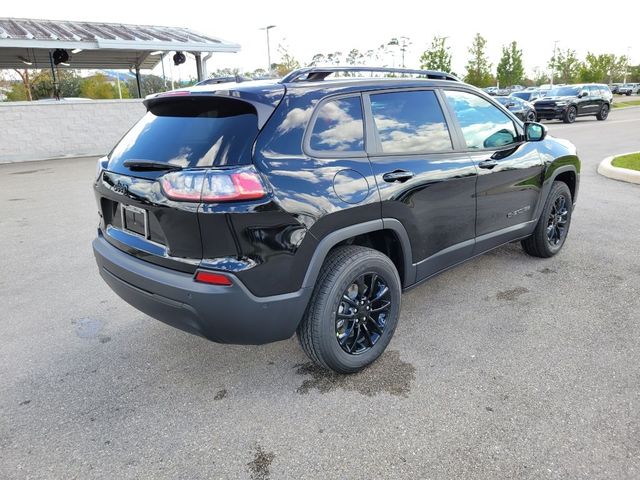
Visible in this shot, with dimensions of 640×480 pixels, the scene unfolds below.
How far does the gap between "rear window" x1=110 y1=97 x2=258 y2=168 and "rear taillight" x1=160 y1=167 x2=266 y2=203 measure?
0.07 metres

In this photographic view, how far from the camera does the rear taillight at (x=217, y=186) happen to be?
7.76 ft

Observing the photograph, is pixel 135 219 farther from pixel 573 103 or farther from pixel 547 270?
pixel 573 103

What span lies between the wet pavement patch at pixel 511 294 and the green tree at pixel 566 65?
67554 mm

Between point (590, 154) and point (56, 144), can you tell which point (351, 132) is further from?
point (56, 144)

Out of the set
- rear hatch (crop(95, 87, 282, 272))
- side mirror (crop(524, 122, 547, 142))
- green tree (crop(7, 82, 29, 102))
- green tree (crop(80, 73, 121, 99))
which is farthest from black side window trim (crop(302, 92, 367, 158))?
green tree (crop(80, 73, 121, 99))

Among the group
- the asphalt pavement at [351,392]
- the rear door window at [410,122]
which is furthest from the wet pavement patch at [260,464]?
the rear door window at [410,122]

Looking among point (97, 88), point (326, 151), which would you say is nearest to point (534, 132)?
point (326, 151)

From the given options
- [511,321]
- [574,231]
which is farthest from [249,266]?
[574,231]

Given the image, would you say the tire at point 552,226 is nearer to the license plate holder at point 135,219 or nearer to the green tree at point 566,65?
the license plate holder at point 135,219

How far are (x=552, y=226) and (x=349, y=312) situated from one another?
2902mm

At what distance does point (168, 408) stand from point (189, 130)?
5.01ft

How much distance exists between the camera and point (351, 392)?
112 inches

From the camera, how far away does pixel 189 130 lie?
2.70 m

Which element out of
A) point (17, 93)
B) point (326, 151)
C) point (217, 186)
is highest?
point (17, 93)
